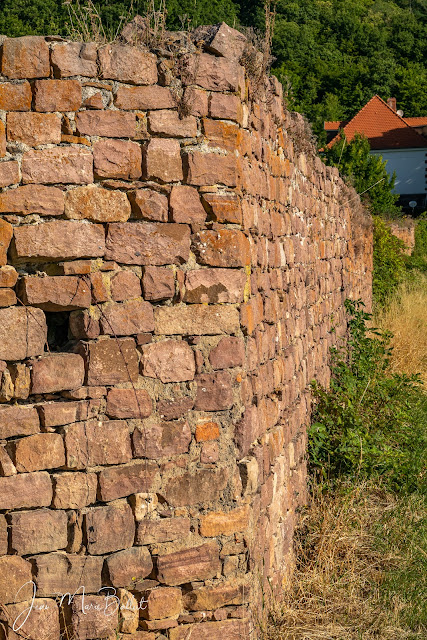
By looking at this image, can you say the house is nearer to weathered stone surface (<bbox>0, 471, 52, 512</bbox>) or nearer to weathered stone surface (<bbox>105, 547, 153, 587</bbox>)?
weathered stone surface (<bbox>105, 547, 153, 587</bbox>)

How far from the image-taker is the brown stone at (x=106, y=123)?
330 centimetres

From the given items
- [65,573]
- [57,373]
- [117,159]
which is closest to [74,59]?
[117,159]

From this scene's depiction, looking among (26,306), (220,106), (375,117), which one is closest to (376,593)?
(26,306)

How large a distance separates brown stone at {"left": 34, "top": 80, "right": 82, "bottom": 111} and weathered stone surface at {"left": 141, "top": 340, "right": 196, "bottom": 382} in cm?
112

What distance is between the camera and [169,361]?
3430mm

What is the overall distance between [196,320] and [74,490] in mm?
938

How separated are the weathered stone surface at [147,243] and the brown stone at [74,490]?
97cm

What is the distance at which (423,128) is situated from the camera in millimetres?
40250

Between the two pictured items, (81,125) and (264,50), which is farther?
(264,50)

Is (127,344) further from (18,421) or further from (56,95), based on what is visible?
(56,95)

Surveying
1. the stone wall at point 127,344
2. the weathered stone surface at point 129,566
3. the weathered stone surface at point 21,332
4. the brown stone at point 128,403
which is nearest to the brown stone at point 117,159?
the stone wall at point 127,344

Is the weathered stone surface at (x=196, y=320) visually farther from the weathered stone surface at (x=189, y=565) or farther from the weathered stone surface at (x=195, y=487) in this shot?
the weathered stone surface at (x=189, y=565)

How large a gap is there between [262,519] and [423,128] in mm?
39694

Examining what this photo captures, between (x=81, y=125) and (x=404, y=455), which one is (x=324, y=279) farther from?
(x=81, y=125)
